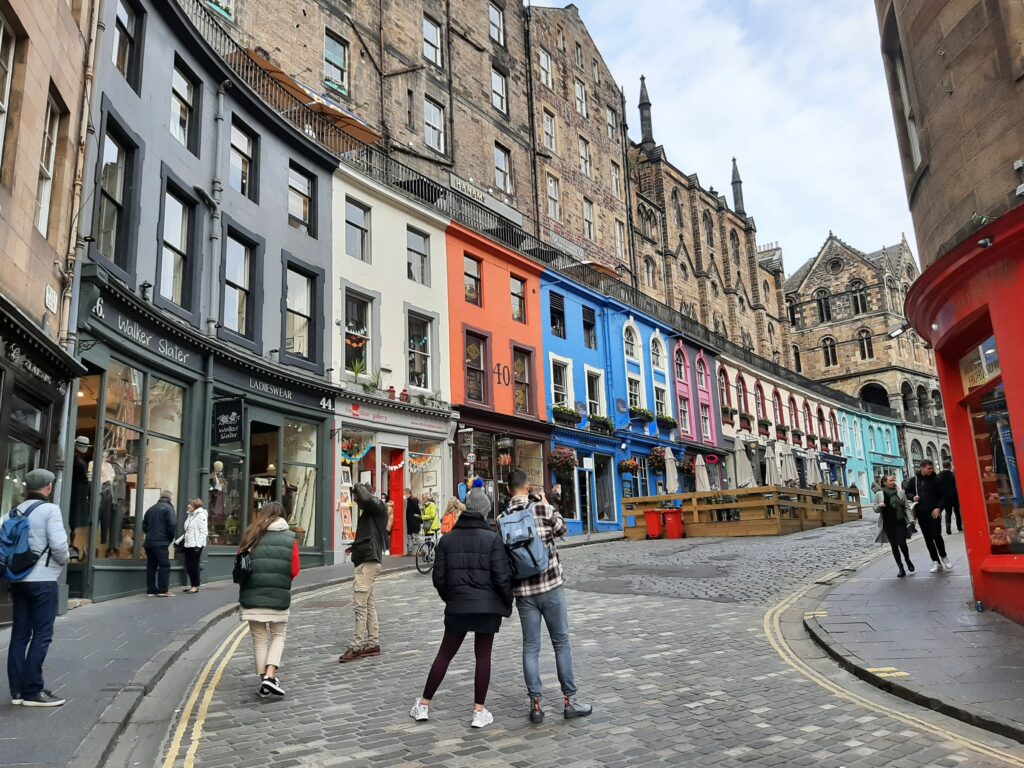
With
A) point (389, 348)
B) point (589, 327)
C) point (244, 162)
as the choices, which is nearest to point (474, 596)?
point (244, 162)

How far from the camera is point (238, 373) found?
1612 cm

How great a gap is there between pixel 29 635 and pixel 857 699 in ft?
20.4

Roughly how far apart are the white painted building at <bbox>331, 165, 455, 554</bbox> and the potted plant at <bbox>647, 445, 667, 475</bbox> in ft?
40.7

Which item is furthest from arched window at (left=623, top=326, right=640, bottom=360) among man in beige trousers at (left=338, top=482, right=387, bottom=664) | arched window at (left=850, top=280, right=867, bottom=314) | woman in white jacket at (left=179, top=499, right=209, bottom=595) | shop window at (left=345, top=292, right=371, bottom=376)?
arched window at (left=850, top=280, right=867, bottom=314)

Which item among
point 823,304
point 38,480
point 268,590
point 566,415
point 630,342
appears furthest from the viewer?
point 823,304

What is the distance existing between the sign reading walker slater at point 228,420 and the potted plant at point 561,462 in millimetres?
13343

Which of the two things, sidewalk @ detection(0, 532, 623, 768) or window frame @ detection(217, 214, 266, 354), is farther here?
window frame @ detection(217, 214, 266, 354)

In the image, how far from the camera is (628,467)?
99.8 feet

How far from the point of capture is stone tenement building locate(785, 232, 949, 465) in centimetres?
6594

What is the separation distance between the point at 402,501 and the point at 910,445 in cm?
5572

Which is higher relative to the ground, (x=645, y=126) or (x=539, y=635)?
(x=645, y=126)

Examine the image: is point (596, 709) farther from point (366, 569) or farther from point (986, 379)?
point (986, 379)

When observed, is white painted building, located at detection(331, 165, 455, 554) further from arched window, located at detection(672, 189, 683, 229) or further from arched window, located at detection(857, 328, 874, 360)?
arched window, located at detection(857, 328, 874, 360)

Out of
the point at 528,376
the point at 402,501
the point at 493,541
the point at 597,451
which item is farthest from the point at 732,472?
the point at 493,541
